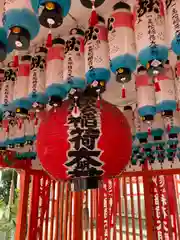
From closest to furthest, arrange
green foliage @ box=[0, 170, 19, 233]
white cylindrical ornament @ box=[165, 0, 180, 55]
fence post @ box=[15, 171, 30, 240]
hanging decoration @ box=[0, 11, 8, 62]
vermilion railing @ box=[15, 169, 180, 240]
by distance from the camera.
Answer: white cylindrical ornament @ box=[165, 0, 180, 55], hanging decoration @ box=[0, 11, 8, 62], fence post @ box=[15, 171, 30, 240], vermilion railing @ box=[15, 169, 180, 240], green foliage @ box=[0, 170, 19, 233]

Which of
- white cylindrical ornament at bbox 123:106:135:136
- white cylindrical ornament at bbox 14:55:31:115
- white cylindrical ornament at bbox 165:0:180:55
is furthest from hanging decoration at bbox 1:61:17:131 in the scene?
white cylindrical ornament at bbox 123:106:135:136

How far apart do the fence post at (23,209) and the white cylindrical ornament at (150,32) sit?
9.78ft

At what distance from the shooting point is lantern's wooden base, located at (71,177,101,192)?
3.85 ft

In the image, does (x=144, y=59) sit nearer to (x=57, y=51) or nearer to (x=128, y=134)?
(x=128, y=134)

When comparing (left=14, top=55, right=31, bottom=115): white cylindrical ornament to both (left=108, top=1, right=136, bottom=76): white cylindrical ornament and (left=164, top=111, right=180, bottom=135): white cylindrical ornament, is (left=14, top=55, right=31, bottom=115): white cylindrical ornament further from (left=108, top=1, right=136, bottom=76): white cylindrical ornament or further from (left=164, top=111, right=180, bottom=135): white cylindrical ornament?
(left=164, top=111, right=180, bottom=135): white cylindrical ornament

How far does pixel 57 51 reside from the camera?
1372 millimetres

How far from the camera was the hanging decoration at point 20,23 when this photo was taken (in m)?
0.80

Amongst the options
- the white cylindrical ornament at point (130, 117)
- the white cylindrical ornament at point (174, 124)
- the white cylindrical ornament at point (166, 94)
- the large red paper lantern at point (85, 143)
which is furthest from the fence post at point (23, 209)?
the white cylindrical ornament at point (166, 94)

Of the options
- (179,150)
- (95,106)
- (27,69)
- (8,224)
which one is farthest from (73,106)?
(8,224)

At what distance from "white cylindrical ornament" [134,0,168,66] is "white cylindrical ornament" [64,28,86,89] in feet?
1.08

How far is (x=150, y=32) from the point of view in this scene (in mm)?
919

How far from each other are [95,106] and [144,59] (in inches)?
17.5

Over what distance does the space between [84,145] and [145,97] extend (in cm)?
56

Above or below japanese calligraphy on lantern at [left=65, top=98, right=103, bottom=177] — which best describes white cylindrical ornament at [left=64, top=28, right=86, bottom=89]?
above
